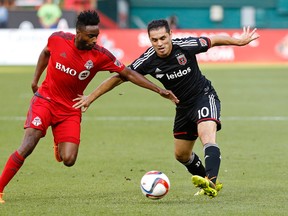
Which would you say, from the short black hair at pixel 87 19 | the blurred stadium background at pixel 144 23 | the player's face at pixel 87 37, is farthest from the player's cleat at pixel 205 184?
the blurred stadium background at pixel 144 23

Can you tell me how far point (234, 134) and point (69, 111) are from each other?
7.42 metres

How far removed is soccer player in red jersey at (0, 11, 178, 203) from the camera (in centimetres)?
972

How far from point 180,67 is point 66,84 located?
140 cm

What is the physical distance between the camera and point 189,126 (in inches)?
414

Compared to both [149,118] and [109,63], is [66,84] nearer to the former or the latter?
[109,63]

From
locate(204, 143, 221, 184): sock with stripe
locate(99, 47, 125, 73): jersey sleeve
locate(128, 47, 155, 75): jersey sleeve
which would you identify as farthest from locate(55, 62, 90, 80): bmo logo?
locate(204, 143, 221, 184): sock with stripe

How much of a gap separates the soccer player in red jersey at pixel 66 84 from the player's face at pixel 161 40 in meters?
0.40

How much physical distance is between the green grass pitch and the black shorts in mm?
745

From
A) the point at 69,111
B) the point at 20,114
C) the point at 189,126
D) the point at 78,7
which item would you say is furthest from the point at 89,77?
the point at 78,7

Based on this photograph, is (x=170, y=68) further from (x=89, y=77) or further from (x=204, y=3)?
(x=204, y=3)

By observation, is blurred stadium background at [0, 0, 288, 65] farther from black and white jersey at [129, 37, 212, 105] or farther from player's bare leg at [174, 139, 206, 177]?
black and white jersey at [129, 37, 212, 105]

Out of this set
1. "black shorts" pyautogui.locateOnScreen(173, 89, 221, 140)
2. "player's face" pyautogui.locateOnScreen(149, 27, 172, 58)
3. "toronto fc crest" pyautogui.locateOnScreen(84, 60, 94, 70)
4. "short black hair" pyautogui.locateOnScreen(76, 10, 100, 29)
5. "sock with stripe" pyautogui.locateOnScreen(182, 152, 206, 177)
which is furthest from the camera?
"sock with stripe" pyautogui.locateOnScreen(182, 152, 206, 177)

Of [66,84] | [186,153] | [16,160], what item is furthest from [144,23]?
[16,160]

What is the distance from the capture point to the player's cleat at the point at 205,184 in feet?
29.6
